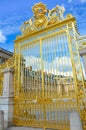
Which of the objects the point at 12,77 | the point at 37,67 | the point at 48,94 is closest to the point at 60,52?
the point at 37,67

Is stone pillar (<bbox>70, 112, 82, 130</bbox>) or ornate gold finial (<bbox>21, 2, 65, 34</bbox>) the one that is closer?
stone pillar (<bbox>70, 112, 82, 130</bbox>)

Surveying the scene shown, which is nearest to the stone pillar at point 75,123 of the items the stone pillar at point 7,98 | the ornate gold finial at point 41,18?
the stone pillar at point 7,98

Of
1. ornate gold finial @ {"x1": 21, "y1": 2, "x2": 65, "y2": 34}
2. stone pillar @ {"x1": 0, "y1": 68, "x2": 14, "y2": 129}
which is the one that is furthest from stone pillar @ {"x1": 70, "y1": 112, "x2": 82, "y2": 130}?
ornate gold finial @ {"x1": 21, "y1": 2, "x2": 65, "y2": 34}

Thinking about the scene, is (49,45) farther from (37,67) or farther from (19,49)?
(19,49)

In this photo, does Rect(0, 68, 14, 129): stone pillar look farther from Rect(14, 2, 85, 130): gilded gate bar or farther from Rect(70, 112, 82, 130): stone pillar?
Rect(70, 112, 82, 130): stone pillar

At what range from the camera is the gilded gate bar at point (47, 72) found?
201 inches

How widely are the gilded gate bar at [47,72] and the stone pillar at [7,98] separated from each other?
0.68 ft

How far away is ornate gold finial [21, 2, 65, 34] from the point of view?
615 centimetres

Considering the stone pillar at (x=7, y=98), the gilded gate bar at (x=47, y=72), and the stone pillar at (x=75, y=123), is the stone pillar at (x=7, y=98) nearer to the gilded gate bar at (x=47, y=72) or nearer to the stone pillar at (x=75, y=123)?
the gilded gate bar at (x=47, y=72)

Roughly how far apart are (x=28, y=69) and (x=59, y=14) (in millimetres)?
2629

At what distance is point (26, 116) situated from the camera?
5.98m

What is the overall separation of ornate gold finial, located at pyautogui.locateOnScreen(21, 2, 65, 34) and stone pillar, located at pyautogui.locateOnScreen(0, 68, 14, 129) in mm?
2145

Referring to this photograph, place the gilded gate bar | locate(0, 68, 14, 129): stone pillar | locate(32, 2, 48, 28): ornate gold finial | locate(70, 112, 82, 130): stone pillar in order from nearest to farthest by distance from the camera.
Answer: locate(70, 112, 82, 130): stone pillar, the gilded gate bar, locate(0, 68, 14, 129): stone pillar, locate(32, 2, 48, 28): ornate gold finial

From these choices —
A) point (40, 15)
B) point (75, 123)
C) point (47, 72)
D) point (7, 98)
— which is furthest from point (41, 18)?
point (75, 123)
